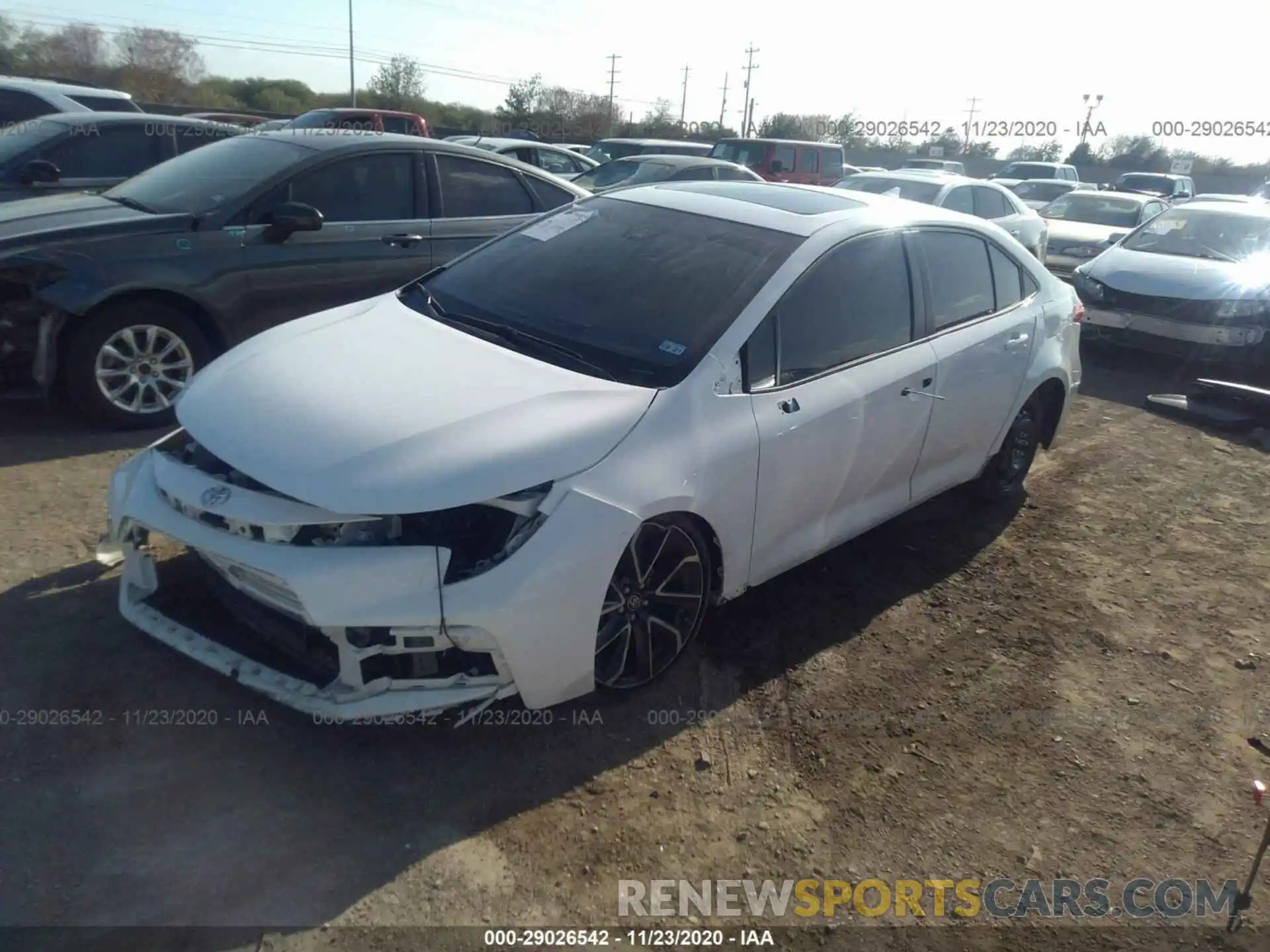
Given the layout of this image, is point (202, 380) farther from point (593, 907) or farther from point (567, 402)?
point (593, 907)

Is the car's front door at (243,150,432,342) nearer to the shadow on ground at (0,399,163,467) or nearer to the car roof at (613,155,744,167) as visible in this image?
the shadow on ground at (0,399,163,467)

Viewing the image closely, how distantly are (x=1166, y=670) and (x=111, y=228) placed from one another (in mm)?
5582

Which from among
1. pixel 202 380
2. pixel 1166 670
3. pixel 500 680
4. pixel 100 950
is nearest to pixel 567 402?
pixel 500 680

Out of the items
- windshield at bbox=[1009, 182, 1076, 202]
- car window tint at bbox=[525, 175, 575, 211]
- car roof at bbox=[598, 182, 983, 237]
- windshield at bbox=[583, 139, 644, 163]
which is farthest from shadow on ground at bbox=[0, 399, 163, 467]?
windshield at bbox=[1009, 182, 1076, 202]

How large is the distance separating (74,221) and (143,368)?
0.90 metres

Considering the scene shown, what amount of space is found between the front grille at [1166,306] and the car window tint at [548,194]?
17.7ft

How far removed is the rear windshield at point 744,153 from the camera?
57.2 feet

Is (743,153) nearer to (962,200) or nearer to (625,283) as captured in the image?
(962,200)

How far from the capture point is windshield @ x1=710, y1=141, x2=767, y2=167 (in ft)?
57.2

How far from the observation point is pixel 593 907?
2465mm

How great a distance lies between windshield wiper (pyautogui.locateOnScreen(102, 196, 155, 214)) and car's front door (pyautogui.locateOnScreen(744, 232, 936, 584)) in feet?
12.9

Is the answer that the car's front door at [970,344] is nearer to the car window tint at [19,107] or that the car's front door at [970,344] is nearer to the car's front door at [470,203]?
the car's front door at [470,203]

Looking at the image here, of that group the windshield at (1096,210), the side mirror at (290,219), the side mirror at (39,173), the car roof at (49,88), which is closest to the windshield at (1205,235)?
the windshield at (1096,210)

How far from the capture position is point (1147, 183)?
81.1 ft
